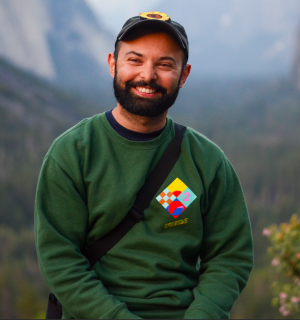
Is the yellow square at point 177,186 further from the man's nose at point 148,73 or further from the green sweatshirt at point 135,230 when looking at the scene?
the man's nose at point 148,73

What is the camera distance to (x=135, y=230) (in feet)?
5.07

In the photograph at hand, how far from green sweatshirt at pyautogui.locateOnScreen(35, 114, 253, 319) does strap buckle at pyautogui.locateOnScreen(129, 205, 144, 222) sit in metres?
0.02

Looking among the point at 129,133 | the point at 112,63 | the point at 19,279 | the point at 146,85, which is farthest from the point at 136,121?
the point at 19,279

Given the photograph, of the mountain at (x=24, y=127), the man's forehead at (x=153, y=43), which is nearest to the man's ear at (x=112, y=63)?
the man's forehead at (x=153, y=43)

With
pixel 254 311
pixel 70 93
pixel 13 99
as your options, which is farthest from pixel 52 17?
pixel 254 311

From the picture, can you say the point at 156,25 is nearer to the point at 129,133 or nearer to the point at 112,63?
the point at 112,63

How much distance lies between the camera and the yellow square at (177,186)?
5.27ft

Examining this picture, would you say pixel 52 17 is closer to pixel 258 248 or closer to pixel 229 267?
pixel 258 248

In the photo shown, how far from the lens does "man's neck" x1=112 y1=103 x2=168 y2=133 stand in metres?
1.65

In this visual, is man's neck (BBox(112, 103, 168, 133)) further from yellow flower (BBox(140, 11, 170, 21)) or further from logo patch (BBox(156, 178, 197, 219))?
yellow flower (BBox(140, 11, 170, 21))

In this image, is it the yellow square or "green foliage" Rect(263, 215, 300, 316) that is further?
"green foliage" Rect(263, 215, 300, 316)

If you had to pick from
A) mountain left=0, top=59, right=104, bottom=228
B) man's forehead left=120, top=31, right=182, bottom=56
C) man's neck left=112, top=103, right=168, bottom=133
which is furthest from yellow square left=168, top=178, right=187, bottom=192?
mountain left=0, top=59, right=104, bottom=228

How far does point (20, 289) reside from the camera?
626 cm

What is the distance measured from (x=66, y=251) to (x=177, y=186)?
52 cm
